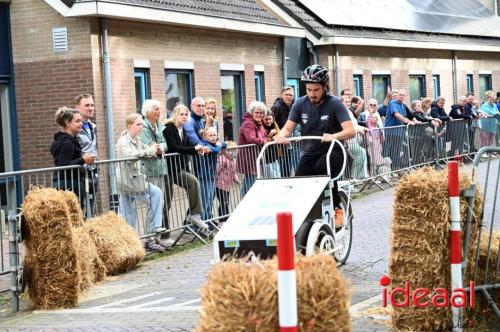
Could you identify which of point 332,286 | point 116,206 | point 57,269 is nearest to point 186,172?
point 116,206

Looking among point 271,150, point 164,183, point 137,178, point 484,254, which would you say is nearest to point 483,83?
point 271,150

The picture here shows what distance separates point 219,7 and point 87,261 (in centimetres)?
1343

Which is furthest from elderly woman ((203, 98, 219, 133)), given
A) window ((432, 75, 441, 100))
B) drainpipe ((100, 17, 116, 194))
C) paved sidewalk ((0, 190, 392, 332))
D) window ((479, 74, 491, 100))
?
window ((479, 74, 491, 100))

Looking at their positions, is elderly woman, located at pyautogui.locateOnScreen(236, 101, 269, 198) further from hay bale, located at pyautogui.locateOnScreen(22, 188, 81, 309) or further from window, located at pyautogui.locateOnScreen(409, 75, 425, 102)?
window, located at pyautogui.locateOnScreen(409, 75, 425, 102)

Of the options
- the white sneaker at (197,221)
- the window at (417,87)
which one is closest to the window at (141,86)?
the white sneaker at (197,221)

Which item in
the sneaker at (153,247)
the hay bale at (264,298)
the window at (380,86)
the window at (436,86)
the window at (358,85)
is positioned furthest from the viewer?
the window at (436,86)

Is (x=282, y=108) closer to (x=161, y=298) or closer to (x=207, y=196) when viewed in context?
(x=207, y=196)

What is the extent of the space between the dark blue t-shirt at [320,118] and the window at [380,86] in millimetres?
22463

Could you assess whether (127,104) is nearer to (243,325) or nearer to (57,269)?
(57,269)

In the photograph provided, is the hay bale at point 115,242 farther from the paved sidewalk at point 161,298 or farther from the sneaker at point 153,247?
the sneaker at point 153,247

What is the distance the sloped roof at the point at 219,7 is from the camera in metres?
20.3

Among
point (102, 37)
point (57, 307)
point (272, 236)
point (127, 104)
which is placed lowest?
point (57, 307)

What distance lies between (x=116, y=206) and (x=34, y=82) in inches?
265

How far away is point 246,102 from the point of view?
2516 cm
